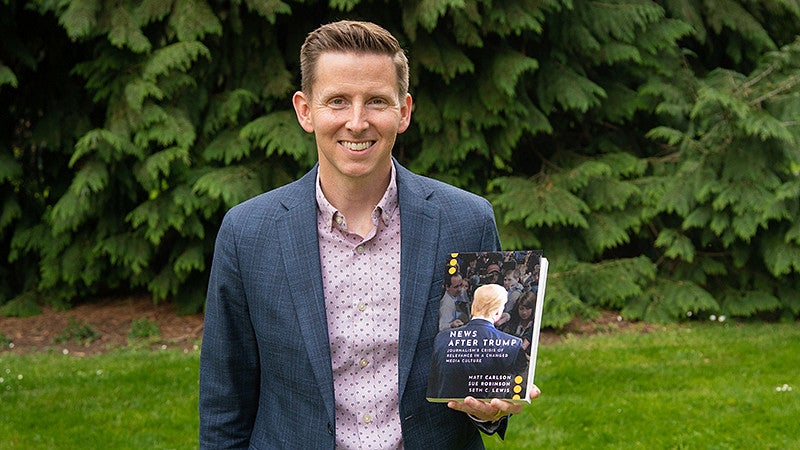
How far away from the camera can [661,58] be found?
29.3ft

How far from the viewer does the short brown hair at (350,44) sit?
2.21 metres

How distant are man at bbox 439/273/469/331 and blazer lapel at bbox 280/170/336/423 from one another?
0.30 metres

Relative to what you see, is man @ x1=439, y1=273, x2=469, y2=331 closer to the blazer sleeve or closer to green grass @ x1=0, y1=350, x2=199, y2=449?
the blazer sleeve

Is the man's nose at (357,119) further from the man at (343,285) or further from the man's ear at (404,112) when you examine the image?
the man's ear at (404,112)

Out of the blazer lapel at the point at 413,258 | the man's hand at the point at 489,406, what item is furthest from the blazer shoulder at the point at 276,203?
the man's hand at the point at 489,406

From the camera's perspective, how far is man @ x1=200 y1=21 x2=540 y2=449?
2227 mm

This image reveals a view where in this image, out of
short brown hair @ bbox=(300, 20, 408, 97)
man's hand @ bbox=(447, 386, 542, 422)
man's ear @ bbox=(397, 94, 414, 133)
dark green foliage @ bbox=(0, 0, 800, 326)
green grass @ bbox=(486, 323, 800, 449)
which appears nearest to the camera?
man's hand @ bbox=(447, 386, 542, 422)

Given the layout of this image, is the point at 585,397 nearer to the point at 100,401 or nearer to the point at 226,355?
the point at 100,401

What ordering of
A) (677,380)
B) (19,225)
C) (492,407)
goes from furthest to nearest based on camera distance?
(19,225) < (677,380) < (492,407)

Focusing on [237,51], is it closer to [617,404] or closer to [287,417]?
[617,404]

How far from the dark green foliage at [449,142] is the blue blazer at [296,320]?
5.13m

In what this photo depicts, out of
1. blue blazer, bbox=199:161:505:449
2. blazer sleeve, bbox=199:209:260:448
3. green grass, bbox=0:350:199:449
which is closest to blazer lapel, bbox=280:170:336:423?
blue blazer, bbox=199:161:505:449

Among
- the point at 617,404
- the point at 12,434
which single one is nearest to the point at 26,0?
the point at 12,434

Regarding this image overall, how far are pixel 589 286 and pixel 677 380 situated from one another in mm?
1922
